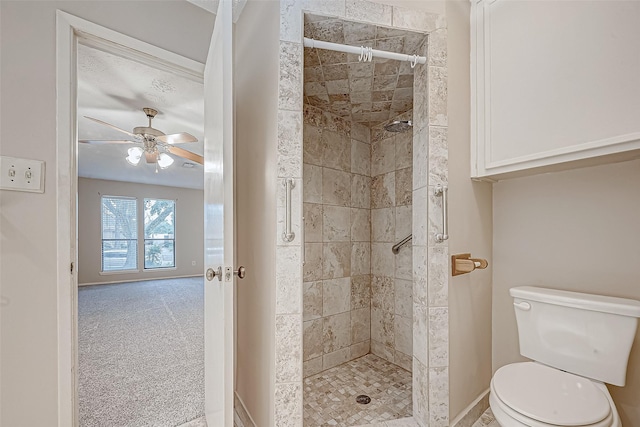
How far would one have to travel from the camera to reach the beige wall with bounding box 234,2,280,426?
129 cm

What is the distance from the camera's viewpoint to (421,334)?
1.45 meters

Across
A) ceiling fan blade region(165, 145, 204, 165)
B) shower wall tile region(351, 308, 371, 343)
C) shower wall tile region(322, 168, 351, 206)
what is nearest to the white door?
shower wall tile region(322, 168, 351, 206)

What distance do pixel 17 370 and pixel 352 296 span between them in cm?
200

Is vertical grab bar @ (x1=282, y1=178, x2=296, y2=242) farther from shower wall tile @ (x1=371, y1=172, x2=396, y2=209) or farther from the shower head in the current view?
shower wall tile @ (x1=371, y1=172, x2=396, y2=209)

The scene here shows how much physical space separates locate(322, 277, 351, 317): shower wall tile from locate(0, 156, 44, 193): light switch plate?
177 cm

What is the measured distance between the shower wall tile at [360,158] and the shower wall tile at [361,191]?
2.4 inches

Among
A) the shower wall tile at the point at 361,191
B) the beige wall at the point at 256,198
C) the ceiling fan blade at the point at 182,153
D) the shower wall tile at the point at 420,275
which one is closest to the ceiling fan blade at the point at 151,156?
the ceiling fan blade at the point at 182,153

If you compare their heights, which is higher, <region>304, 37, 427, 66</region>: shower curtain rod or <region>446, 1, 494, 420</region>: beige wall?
<region>304, 37, 427, 66</region>: shower curtain rod

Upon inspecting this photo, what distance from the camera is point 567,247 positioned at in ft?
4.80

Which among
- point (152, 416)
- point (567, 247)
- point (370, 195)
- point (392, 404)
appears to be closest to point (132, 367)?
point (152, 416)

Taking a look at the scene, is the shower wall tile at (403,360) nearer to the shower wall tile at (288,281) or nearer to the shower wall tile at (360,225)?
the shower wall tile at (360,225)

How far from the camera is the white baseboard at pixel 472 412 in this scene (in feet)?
4.82

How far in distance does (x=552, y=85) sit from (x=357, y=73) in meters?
1.01

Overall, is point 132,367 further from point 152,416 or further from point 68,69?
point 68,69
